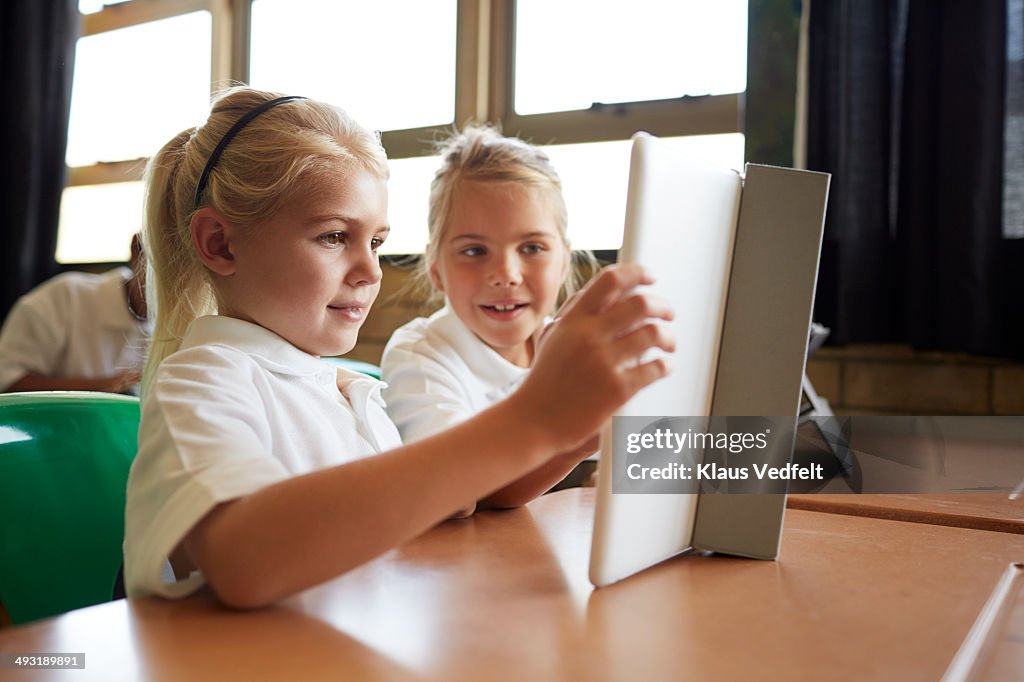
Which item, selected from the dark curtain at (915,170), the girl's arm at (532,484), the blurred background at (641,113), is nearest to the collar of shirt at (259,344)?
the girl's arm at (532,484)

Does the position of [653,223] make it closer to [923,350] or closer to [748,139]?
[923,350]

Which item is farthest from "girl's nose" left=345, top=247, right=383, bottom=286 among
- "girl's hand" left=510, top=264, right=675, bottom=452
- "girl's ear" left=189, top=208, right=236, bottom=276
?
"girl's hand" left=510, top=264, right=675, bottom=452

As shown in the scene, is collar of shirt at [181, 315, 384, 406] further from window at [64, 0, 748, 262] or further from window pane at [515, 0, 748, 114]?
window pane at [515, 0, 748, 114]

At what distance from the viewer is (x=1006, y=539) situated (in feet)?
2.67

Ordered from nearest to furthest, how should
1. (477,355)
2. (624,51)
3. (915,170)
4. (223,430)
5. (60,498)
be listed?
1. (223,430)
2. (60,498)
3. (477,355)
4. (915,170)
5. (624,51)

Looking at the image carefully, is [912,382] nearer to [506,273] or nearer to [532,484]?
[506,273]

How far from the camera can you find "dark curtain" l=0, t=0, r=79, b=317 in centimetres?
390

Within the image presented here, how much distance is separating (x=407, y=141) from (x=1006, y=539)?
107 inches

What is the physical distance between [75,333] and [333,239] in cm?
207

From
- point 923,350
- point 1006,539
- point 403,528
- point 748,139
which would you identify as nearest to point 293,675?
point 403,528

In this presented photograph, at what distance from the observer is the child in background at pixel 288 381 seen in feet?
1.88

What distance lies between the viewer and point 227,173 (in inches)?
36.5

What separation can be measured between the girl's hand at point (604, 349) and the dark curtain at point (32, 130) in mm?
3951

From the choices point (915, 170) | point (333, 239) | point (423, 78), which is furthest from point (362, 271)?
point (423, 78)
